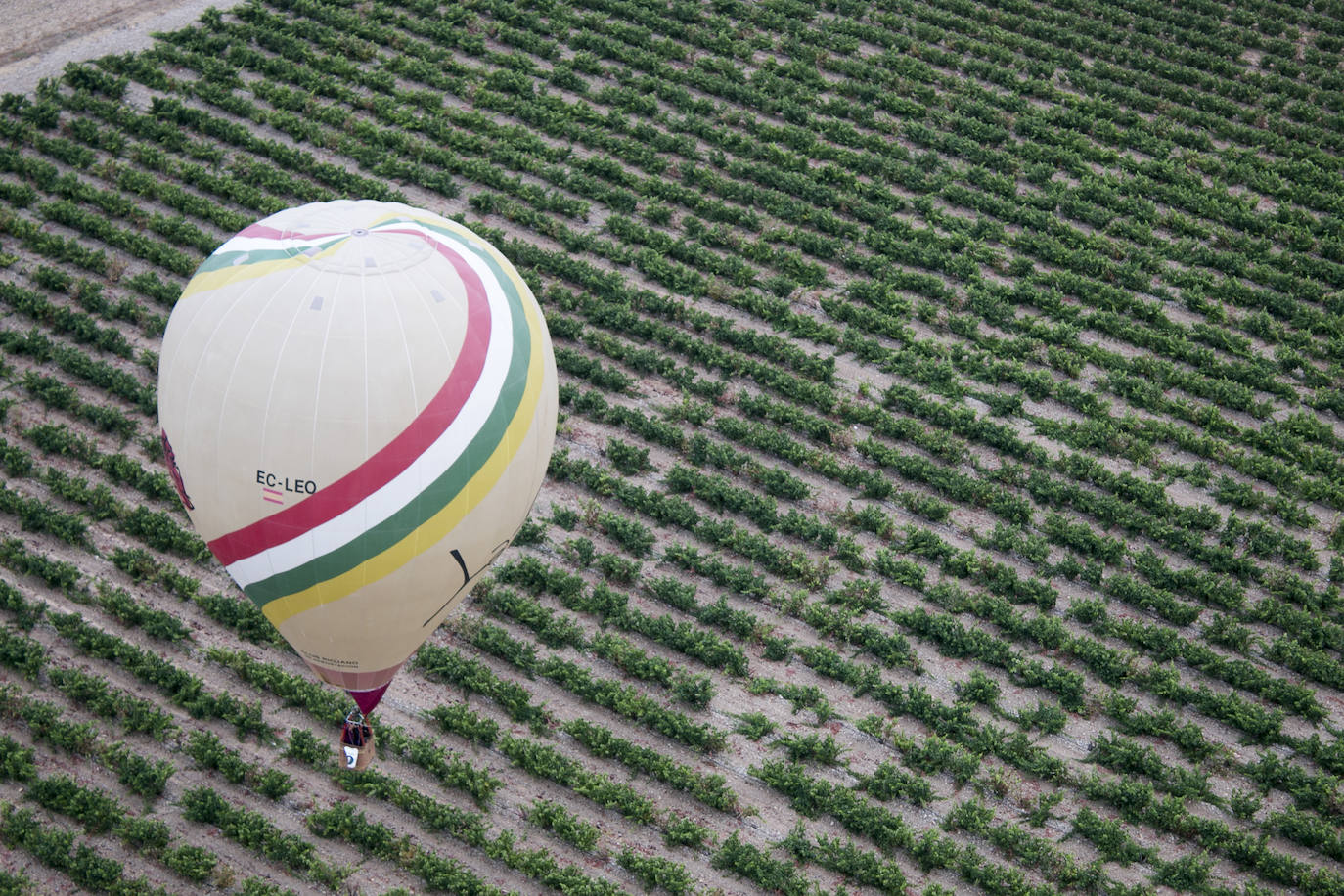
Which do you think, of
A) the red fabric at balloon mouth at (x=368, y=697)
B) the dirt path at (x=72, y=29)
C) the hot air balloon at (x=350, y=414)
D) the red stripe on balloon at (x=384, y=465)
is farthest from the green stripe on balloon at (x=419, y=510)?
the dirt path at (x=72, y=29)

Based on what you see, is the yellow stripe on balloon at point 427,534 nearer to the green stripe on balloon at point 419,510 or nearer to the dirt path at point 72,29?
the green stripe on balloon at point 419,510

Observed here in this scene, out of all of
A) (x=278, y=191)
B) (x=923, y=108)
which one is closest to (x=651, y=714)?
(x=278, y=191)

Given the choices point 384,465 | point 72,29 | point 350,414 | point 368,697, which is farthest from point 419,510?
point 72,29

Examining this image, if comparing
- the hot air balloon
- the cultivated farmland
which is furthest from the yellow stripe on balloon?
the cultivated farmland

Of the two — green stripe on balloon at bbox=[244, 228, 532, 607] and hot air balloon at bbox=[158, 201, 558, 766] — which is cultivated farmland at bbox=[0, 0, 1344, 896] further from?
green stripe on balloon at bbox=[244, 228, 532, 607]

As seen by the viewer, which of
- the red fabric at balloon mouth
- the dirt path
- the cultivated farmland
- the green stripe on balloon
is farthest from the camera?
the dirt path

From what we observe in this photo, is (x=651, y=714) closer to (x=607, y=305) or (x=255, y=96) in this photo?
(x=607, y=305)

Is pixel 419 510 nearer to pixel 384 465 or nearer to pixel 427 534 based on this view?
pixel 427 534
